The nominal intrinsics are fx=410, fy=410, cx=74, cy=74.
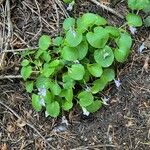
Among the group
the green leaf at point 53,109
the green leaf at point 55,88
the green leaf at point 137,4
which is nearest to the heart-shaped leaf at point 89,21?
the green leaf at point 137,4

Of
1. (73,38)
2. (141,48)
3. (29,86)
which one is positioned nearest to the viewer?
(73,38)

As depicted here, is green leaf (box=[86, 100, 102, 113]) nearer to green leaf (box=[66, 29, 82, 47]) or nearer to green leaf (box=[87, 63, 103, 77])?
green leaf (box=[87, 63, 103, 77])

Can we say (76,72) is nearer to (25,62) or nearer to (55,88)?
(55,88)

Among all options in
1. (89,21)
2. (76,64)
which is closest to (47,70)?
(76,64)

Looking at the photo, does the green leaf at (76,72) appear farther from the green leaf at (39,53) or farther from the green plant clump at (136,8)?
the green plant clump at (136,8)

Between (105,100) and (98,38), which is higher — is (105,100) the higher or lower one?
the lower one

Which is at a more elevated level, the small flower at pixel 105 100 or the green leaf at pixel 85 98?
the green leaf at pixel 85 98
